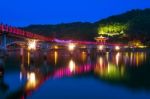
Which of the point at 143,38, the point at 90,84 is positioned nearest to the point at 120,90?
the point at 90,84

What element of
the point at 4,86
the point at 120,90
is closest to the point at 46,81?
the point at 4,86

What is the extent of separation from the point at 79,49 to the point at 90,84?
9240cm

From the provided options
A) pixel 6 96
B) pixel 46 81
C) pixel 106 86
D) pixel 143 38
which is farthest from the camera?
pixel 143 38

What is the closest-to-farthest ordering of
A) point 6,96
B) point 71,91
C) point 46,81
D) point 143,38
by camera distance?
point 6,96
point 71,91
point 46,81
point 143,38

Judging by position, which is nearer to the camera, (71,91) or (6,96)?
(6,96)

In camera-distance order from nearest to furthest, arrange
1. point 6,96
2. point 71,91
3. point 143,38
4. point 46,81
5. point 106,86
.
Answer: point 6,96, point 71,91, point 106,86, point 46,81, point 143,38

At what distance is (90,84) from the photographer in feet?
119

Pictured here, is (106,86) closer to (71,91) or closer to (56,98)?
(71,91)

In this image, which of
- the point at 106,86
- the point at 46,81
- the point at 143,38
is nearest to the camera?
the point at 106,86

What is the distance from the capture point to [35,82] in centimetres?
3509

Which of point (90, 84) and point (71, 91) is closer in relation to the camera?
point (71, 91)

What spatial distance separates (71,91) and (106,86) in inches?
172

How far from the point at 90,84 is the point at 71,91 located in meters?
5.31

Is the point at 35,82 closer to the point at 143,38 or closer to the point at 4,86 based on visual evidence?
the point at 4,86
